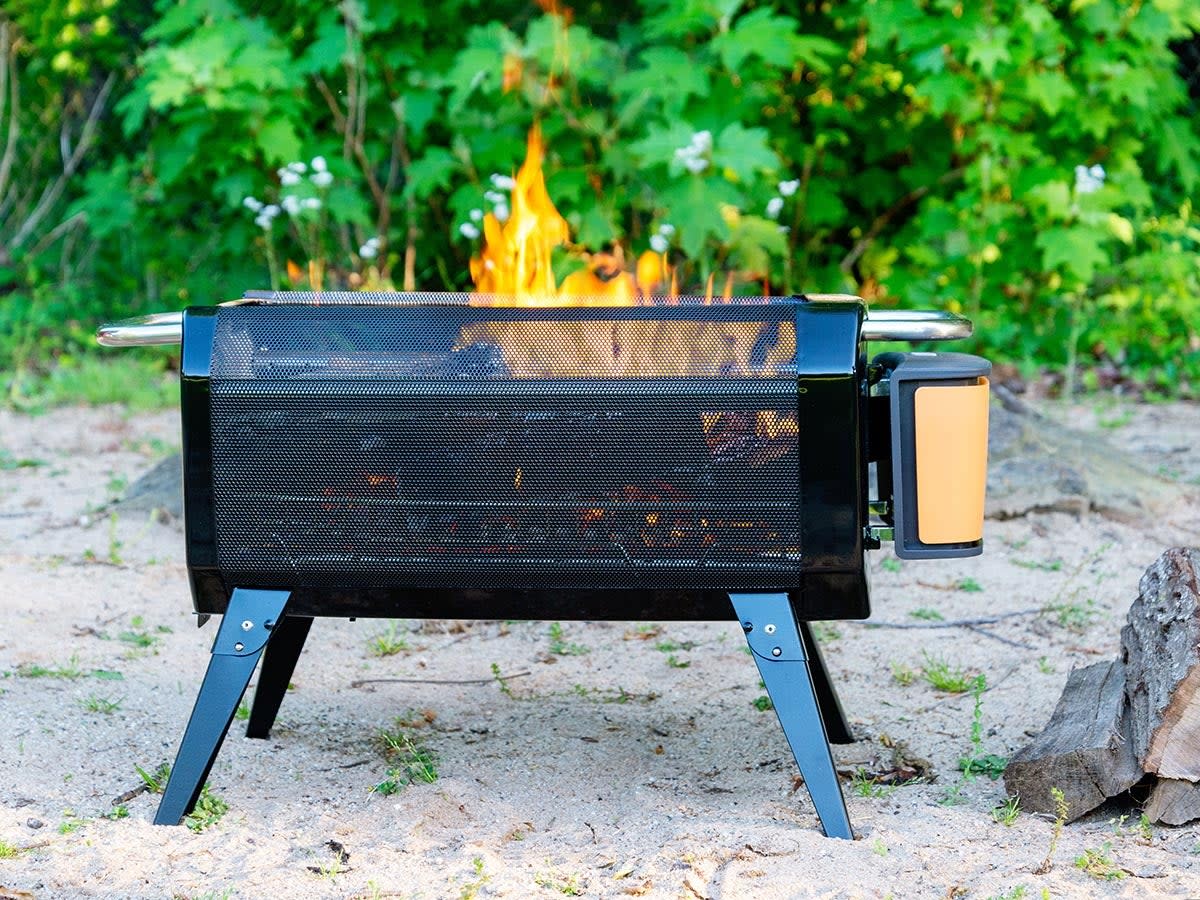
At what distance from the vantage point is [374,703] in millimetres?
2814

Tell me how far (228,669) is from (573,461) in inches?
23.6

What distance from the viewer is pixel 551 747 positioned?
2.57 m

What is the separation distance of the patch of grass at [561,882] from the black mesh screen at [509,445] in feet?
1.31

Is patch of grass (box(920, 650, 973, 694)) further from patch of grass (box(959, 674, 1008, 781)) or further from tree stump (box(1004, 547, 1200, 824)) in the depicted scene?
tree stump (box(1004, 547, 1200, 824))

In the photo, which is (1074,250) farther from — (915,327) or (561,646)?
(915,327)

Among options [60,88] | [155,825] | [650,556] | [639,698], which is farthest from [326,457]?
[60,88]

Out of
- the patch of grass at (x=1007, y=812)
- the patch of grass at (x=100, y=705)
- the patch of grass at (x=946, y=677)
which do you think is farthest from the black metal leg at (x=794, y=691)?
the patch of grass at (x=100, y=705)

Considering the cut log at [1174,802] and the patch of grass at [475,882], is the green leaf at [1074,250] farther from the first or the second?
the patch of grass at [475,882]

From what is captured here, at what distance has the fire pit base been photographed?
2.05m

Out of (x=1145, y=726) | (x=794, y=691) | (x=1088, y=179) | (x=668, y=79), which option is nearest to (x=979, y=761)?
(x=1145, y=726)

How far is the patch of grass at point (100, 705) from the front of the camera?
2650mm

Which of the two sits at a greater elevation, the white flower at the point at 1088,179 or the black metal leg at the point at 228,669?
the white flower at the point at 1088,179

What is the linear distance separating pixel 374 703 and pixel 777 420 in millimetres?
1188

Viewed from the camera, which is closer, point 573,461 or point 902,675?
point 573,461
